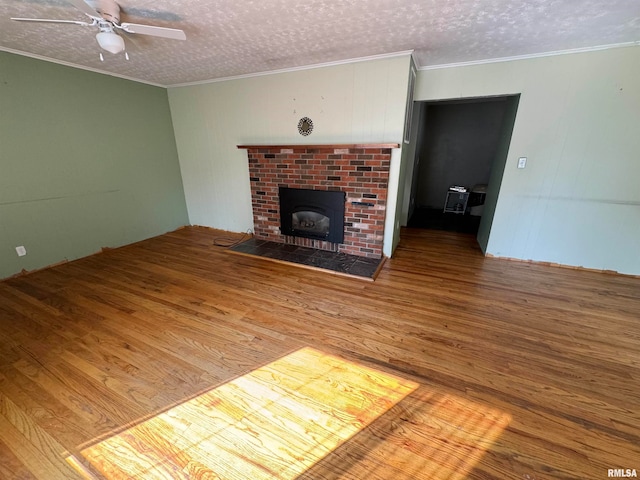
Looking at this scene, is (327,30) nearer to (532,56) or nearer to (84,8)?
(84,8)

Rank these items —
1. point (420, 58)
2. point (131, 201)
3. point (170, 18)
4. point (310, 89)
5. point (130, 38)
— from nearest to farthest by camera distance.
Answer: point (170, 18) < point (130, 38) < point (420, 58) < point (310, 89) < point (131, 201)

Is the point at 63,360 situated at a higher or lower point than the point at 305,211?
lower

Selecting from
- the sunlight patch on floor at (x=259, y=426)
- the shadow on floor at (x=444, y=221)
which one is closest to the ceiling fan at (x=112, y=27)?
the sunlight patch on floor at (x=259, y=426)

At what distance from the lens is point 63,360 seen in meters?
1.76

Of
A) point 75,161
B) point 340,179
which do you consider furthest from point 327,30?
point 75,161

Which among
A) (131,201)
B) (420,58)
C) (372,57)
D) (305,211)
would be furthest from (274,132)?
(131,201)

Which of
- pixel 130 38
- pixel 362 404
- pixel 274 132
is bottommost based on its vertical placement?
pixel 362 404

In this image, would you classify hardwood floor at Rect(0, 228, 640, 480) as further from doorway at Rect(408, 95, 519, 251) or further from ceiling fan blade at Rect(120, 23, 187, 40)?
doorway at Rect(408, 95, 519, 251)

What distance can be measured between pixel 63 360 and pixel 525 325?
135 inches

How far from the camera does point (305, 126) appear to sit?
3.34 m

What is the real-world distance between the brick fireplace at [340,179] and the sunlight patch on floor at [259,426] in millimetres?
1859

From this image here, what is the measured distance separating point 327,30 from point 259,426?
9.51ft

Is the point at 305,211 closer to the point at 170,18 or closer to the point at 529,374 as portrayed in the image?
the point at 170,18

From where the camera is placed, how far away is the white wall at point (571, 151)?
260 centimetres
